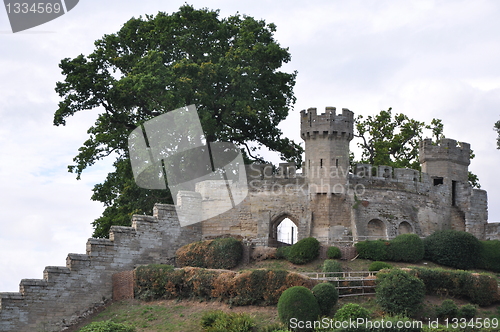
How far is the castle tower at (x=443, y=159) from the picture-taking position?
49.3 meters

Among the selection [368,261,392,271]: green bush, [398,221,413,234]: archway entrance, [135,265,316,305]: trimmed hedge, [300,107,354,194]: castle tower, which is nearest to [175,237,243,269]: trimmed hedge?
[135,265,316,305]: trimmed hedge

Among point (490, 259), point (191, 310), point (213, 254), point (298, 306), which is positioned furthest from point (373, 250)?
point (191, 310)

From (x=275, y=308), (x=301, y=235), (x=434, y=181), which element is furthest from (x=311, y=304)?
(x=434, y=181)

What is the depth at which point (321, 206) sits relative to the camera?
45.6 meters

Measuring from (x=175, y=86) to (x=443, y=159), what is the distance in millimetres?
16941

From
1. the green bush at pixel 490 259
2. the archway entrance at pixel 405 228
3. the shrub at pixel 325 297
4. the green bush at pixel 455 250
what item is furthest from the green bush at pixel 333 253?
the green bush at pixel 490 259

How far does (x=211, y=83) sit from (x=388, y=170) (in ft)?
37.8

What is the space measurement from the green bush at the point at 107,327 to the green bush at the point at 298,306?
22.1 ft

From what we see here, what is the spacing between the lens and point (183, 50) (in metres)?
48.7

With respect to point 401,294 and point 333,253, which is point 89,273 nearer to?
point 333,253

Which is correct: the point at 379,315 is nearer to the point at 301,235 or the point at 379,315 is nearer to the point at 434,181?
the point at 301,235

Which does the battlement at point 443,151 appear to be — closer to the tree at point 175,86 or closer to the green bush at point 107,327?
the tree at point 175,86

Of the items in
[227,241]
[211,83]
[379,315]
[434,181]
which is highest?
[211,83]

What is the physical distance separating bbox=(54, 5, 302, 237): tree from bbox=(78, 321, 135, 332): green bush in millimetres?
10967
